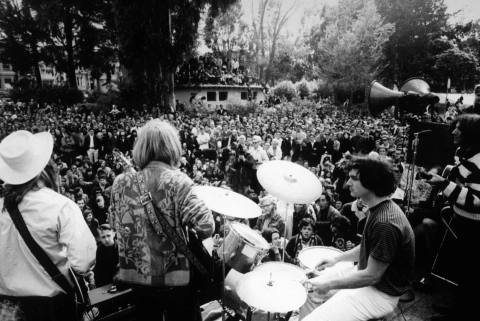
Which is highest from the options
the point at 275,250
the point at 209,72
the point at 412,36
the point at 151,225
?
the point at 412,36

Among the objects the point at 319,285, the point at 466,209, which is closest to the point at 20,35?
the point at 319,285

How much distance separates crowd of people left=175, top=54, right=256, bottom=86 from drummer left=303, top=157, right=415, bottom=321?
23.0m

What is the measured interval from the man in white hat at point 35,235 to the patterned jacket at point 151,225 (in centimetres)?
21

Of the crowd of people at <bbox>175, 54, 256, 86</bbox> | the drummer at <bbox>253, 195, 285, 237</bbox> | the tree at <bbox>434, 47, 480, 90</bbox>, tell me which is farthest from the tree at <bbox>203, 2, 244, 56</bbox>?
the drummer at <bbox>253, 195, 285, 237</bbox>

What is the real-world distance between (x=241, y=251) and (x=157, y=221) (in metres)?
1.05

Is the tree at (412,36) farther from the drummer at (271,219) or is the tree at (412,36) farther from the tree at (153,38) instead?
the drummer at (271,219)

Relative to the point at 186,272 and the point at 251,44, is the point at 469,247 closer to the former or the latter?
the point at 186,272

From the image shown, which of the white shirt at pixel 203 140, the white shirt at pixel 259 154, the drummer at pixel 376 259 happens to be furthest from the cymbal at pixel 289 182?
the white shirt at pixel 203 140

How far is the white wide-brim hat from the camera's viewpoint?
1729mm

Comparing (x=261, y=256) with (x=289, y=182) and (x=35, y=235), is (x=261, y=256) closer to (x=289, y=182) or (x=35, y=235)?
(x=289, y=182)

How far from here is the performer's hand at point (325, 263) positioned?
2.47 metres

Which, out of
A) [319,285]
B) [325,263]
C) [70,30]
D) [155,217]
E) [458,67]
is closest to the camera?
[155,217]

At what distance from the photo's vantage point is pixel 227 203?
259 centimetres

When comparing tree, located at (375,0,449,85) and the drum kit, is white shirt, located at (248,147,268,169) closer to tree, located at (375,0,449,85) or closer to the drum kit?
the drum kit
